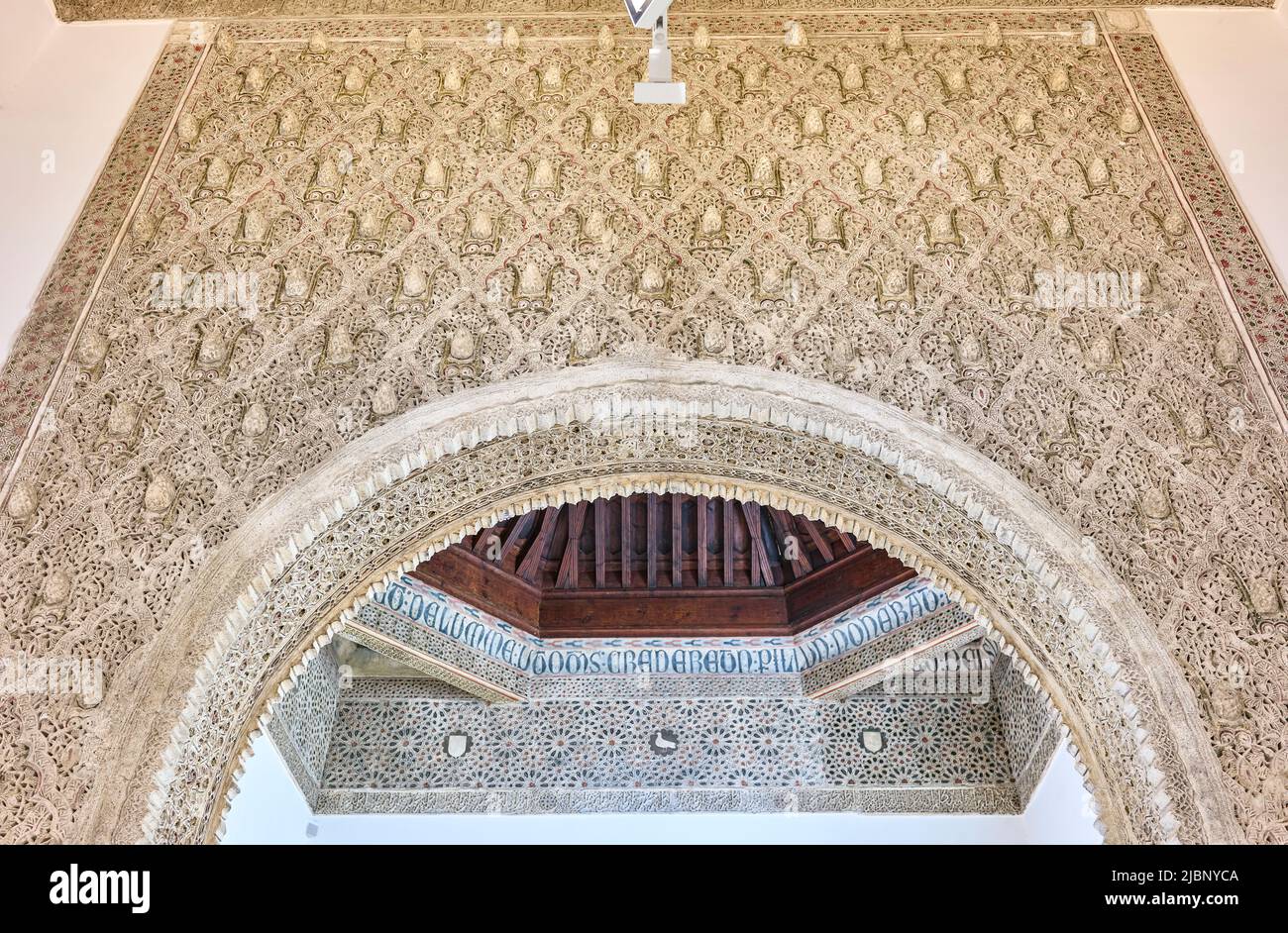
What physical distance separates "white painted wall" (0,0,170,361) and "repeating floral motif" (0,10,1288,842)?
0.30ft

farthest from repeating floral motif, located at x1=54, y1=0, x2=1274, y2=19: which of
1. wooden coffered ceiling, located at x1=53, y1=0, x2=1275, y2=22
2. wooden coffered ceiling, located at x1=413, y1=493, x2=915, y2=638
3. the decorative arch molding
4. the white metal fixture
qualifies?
wooden coffered ceiling, located at x1=413, y1=493, x2=915, y2=638

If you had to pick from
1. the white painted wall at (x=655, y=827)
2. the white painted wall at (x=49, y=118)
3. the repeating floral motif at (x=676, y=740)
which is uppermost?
the white painted wall at (x=49, y=118)

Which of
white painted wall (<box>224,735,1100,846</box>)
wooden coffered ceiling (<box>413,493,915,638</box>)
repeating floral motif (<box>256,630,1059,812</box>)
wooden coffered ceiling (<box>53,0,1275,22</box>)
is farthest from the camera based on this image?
wooden coffered ceiling (<box>413,493,915,638</box>)

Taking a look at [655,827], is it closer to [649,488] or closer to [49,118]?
[649,488]

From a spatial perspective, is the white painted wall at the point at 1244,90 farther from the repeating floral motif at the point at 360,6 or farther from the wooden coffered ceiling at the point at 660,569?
the wooden coffered ceiling at the point at 660,569

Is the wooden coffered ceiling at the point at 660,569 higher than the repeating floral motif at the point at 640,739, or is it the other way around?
the wooden coffered ceiling at the point at 660,569

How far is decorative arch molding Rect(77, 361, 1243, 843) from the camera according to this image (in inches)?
83.6

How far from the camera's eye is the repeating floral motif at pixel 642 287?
Result: 7.45ft

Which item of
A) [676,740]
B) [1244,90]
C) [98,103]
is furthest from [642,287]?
[676,740]

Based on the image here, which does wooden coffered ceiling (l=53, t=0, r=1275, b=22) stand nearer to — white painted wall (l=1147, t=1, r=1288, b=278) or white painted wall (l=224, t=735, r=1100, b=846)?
white painted wall (l=1147, t=1, r=1288, b=278)

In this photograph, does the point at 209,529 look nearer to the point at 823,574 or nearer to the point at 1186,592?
the point at 1186,592

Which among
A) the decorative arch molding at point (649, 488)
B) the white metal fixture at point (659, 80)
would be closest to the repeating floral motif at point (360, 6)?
the white metal fixture at point (659, 80)

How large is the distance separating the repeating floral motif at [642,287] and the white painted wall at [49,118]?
9 cm
